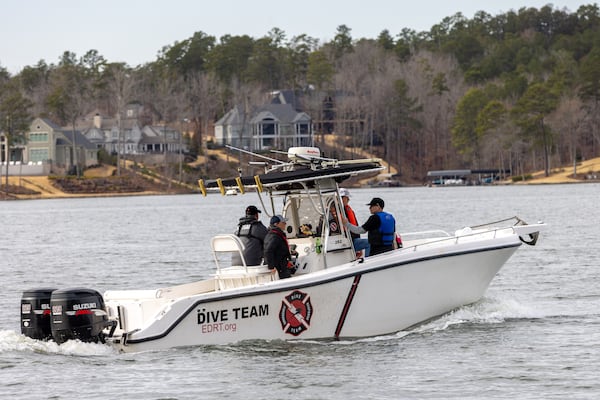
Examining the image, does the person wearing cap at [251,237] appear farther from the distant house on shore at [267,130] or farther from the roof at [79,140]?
the distant house on shore at [267,130]

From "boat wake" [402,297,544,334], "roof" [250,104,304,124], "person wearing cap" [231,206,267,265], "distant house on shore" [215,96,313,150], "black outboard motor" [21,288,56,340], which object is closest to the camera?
"black outboard motor" [21,288,56,340]

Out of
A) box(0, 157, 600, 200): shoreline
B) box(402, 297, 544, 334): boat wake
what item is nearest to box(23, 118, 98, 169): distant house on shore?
box(0, 157, 600, 200): shoreline

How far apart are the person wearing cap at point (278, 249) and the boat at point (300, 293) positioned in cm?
18

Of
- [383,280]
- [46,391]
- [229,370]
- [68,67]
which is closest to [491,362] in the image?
[383,280]

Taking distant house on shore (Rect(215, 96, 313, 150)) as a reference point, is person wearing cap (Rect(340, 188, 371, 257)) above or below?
below

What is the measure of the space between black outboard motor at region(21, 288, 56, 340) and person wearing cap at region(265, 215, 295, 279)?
123 inches

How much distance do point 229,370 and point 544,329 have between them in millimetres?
5822

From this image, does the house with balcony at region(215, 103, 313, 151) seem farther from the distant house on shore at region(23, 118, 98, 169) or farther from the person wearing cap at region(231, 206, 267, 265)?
the person wearing cap at region(231, 206, 267, 265)

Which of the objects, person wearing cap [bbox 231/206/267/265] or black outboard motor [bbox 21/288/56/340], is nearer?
black outboard motor [bbox 21/288/56/340]

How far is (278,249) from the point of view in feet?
58.9

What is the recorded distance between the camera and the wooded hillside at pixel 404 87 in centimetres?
13638

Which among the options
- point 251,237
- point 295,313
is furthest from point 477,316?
point 251,237

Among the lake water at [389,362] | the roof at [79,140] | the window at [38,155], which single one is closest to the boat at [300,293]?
the lake water at [389,362]

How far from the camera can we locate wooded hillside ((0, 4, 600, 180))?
136 m
